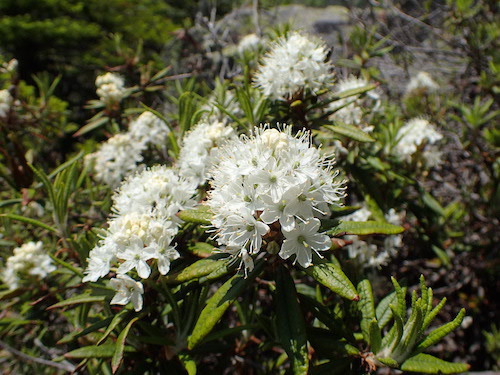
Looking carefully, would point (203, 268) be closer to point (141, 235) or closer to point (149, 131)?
point (141, 235)

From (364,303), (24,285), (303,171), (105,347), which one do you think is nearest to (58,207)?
(24,285)

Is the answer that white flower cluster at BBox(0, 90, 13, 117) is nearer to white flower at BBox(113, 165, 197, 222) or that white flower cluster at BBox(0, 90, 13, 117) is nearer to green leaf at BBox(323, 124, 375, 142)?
white flower at BBox(113, 165, 197, 222)

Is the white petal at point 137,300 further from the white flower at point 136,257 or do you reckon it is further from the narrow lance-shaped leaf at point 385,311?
the narrow lance-shaped leaf at point 385,311

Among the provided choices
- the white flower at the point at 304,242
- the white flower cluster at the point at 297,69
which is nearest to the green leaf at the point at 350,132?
the white flower cluster at the point at 297,69

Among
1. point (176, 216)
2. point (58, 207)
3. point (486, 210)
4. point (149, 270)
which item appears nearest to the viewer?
point (149, 270)

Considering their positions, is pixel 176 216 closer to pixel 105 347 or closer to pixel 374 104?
pixel 105 347
